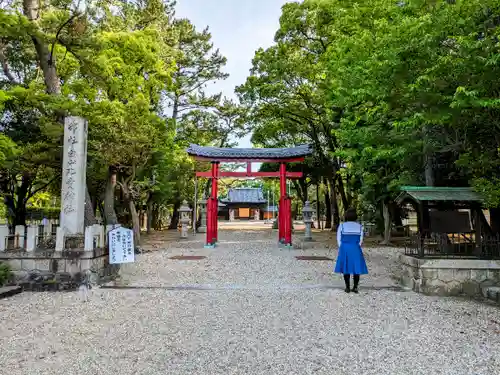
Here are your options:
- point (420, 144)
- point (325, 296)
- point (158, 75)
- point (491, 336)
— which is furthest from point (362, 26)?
point (491, 336)

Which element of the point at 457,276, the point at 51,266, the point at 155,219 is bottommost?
the point at 457,276

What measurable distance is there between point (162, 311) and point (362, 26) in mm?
10693

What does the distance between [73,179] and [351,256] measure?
6.06 m

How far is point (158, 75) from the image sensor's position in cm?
1448

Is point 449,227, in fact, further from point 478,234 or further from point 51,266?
point 51,266

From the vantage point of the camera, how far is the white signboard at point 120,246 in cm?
743

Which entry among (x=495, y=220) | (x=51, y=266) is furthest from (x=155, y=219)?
(x=495, y=220)

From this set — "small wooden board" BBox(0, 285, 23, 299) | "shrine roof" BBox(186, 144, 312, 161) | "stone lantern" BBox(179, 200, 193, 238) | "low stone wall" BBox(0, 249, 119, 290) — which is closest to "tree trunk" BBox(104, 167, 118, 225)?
"shrine roof" BBox(186, 144, 312, 161)

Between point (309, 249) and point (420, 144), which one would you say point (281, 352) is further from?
point (309, 249)

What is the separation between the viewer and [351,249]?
280 inches

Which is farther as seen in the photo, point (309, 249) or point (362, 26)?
point (309, 249)

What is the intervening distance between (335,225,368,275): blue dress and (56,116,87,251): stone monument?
17.8 feet

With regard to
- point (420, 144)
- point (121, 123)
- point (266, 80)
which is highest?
point (266, 80)

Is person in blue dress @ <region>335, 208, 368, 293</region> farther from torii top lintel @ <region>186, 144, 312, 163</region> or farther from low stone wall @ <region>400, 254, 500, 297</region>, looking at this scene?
torii top lintel @ <region>186, 144, 312, 163</region>
